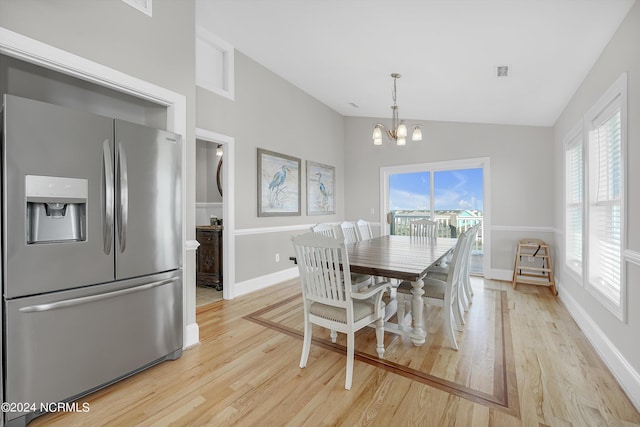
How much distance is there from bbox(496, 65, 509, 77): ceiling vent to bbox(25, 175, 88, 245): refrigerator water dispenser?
3631mm

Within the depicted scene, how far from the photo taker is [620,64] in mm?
2023

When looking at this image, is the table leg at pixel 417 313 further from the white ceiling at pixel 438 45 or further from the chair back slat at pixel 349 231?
the white ceiling at pixel 438 45

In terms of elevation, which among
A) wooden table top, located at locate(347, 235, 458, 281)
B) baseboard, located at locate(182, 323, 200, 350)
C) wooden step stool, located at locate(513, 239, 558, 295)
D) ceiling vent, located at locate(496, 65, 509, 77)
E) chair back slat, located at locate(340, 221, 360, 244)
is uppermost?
ceiling vent, located at locate(496, 65, 509, 77)

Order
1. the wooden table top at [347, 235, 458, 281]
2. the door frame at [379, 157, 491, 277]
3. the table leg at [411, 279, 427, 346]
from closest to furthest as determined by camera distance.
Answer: the wooden table top at [347, 235, 458, 281]
the table leg at [411, 279, 427, 346]
the door frame at [379, 157, 491, 277]

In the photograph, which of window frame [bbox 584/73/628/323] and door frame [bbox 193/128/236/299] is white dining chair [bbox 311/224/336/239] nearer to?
door frame [bbox 193/128/236/299]

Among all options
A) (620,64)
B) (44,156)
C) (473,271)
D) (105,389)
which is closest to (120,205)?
(44,156)

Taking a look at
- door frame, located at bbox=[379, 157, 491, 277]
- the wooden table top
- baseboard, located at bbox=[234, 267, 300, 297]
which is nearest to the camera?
the wooden table top

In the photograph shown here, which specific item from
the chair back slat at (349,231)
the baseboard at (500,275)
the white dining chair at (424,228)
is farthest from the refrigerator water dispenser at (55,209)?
the baseboard at (500,275)

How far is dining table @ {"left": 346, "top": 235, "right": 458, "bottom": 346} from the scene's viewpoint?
2.15 meters

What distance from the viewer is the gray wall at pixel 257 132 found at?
3.86 meters

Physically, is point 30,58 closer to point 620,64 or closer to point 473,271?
point 620,64

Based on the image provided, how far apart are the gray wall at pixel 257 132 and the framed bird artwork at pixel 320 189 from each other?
0.15 meters

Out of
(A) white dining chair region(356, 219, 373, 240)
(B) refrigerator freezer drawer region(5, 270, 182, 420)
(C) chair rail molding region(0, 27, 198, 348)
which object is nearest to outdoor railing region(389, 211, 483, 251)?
(A) white dining chair region(356, 219, 373, 240)

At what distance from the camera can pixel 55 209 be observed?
5.84 feet
